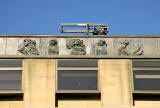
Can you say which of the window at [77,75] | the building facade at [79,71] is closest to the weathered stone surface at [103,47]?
the building facade at [79,71]

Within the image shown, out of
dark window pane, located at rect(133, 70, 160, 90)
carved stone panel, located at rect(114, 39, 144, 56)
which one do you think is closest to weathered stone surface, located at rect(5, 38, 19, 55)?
carved stone panel, located at rect(114, 39, 144, 56)

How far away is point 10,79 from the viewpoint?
91.4 feet

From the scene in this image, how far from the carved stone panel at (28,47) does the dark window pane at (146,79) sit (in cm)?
651

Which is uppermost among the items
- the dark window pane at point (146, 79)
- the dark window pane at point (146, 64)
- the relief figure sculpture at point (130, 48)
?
the relief figure sculpture at point (130, 48)

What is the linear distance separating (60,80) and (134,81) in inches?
181

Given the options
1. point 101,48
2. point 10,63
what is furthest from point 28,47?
point 101,48

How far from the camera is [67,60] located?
28312 mm

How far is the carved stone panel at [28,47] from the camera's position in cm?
2853

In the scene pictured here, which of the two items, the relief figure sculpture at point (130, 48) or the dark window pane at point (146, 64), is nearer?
the dark window pane at point (146, 64)

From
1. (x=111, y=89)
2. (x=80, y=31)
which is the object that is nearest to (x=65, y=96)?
(x=111, y=89)

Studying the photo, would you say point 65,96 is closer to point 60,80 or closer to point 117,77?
point 60,80

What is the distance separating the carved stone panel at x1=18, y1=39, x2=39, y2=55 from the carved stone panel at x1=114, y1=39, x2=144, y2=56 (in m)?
5.20

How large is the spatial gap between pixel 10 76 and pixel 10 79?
194mm

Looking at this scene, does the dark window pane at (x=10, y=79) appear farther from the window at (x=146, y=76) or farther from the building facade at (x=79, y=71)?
the window at (x=146, y=76)
